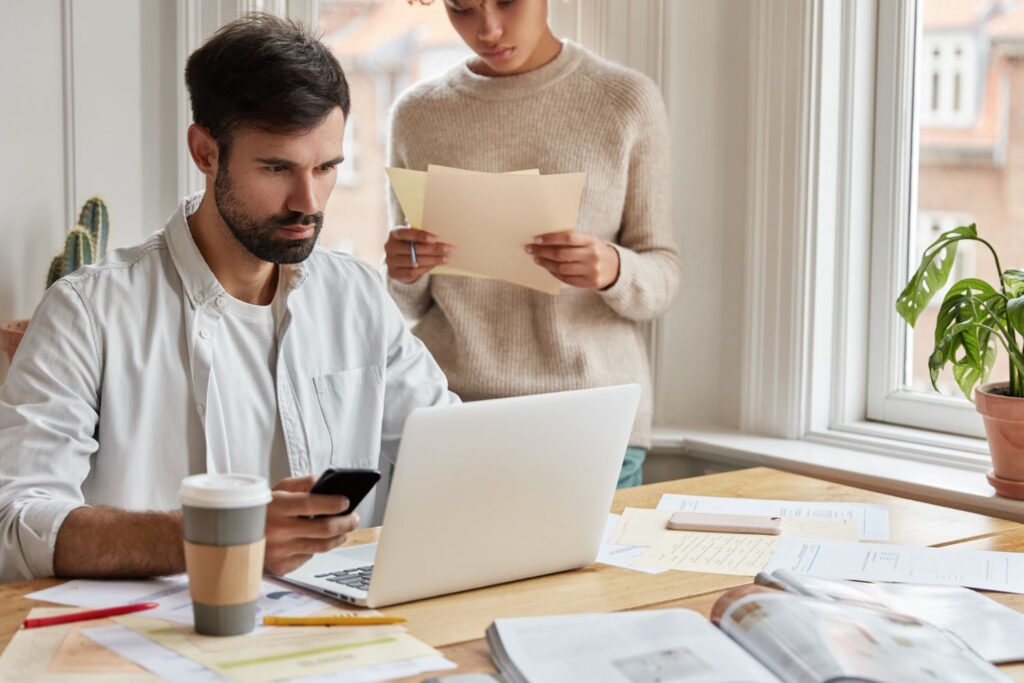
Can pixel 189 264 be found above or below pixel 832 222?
below

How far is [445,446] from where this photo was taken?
129cm

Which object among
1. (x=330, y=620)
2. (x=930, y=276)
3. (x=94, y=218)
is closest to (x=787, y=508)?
(x=930, y=276)

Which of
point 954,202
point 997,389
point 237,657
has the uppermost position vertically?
point 954,202

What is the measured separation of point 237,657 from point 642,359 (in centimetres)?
152

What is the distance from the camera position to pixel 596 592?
1402 mm

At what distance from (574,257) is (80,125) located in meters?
1.16

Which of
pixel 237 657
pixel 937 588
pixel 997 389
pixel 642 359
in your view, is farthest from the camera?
pixel 642 359

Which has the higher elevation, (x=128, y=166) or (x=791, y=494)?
(x=128, y=166)

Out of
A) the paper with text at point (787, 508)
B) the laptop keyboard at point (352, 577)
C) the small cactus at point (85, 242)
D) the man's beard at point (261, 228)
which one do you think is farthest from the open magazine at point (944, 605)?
the small cactus at point (85, 242)

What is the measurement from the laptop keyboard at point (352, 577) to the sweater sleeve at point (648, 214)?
105 centimetres

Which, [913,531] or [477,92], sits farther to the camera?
[477,92]

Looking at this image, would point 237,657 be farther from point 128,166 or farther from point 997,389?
point 128,166

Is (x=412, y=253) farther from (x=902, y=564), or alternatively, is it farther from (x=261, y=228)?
(x=902, y=564)

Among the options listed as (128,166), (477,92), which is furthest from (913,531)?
(128,166)
